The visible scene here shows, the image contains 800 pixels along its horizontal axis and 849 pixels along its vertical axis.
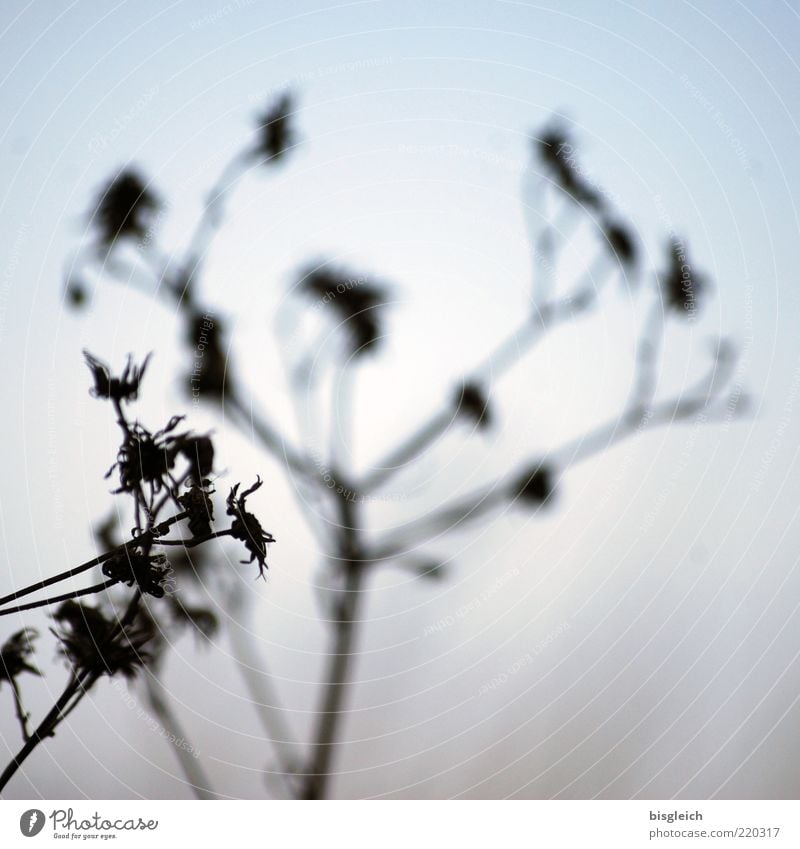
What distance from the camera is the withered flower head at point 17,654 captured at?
507mm

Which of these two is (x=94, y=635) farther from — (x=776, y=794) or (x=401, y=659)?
(x=776, y=794)

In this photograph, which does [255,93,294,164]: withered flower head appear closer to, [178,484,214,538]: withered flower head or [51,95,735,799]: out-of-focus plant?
[51,95,735,799]: out-of-focus plant

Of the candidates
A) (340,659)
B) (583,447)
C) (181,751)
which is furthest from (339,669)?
(583,447)

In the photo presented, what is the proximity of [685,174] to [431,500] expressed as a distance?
0.29 metres

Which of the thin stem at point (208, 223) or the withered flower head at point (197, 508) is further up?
the thin stem at point (208, 223)

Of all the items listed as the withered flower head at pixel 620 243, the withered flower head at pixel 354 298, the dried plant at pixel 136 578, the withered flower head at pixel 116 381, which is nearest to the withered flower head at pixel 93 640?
the dried plant at pixel 136 578

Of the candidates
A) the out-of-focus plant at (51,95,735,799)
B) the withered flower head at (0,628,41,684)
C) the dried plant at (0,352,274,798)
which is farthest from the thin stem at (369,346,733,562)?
the withered flower head at (0,628,41,684)

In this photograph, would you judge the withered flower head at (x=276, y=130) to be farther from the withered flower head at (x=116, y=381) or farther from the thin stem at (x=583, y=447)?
the thin stem at (x=583, y=447)

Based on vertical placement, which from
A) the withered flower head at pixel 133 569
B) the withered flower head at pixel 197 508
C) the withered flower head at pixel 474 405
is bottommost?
the withered flower head at pixel 133 569

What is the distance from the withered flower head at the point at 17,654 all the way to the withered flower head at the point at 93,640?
52 mm

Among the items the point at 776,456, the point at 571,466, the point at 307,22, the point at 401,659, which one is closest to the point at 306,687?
the point at 401,659

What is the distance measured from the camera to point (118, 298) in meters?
0.54
